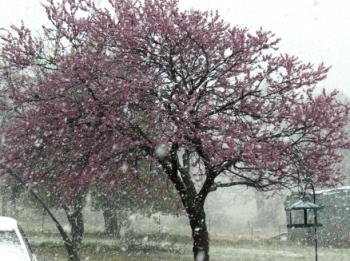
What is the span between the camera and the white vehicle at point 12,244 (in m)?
7.71

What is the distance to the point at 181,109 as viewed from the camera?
13.2m

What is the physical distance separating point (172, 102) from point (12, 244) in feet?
20.8

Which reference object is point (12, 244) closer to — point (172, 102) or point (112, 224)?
point (172, 102)

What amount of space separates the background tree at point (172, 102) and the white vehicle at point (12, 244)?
4.87 m

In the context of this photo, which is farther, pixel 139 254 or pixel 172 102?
pixel 139 254

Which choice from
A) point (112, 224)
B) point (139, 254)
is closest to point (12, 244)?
point (139, 254)

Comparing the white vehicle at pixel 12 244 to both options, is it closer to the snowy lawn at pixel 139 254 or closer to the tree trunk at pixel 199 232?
the tree trunk at pixel 199 232

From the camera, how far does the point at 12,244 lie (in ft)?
26.2

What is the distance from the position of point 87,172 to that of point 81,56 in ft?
9.72

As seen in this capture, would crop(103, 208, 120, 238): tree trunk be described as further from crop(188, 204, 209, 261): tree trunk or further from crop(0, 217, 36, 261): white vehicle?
crop(0, 217, 36, 261): white vehicle

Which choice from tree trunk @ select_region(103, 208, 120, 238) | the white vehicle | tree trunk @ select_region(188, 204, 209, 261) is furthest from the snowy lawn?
the white vehicle

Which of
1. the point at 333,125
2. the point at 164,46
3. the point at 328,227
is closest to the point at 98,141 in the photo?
the point at 164,46

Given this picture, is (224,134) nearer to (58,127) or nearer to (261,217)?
(58,127)

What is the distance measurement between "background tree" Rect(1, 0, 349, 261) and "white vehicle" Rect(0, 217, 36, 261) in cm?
487
